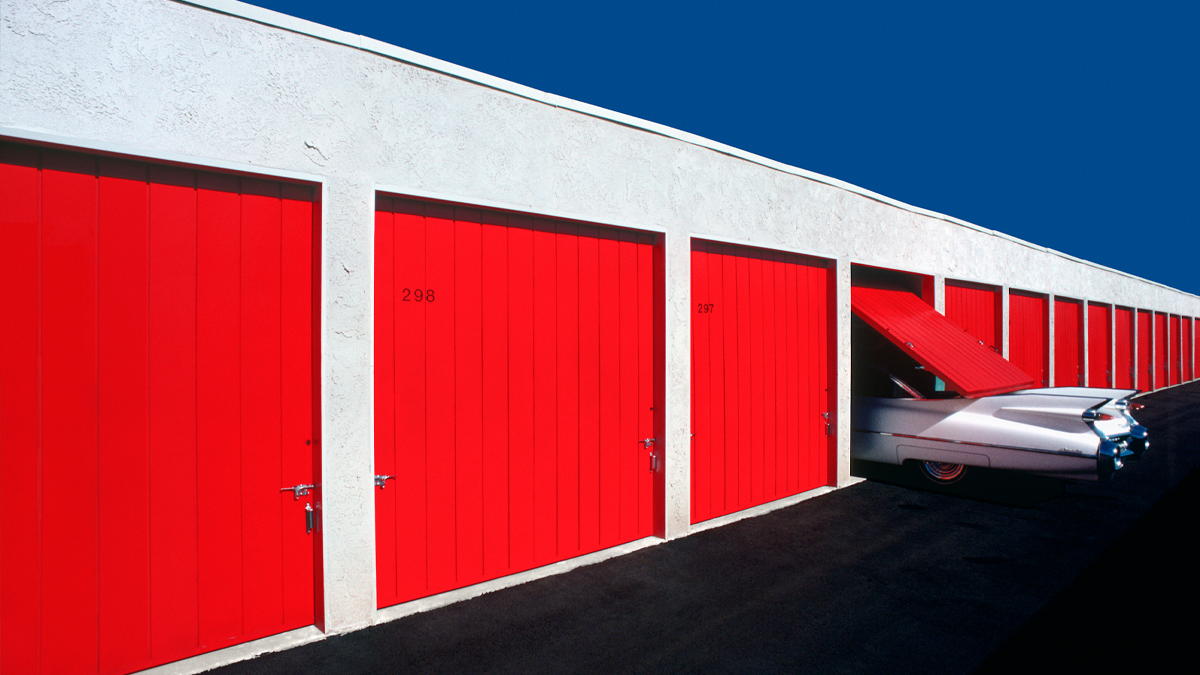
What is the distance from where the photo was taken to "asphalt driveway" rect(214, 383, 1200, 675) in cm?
344

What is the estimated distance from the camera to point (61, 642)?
309 cm

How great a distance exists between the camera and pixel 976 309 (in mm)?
11078

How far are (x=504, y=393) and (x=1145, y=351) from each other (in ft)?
82.6

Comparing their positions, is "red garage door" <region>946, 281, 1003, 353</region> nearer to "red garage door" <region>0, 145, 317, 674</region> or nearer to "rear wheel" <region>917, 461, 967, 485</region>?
"rear wheel" <region>917, 461, 967, 485</region>

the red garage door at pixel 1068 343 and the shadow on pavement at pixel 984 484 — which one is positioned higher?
the red garage door at pixel 1068 343

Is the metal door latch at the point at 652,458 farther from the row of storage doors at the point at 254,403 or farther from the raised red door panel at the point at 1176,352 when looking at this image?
the raised red door panel at the point at 1176,352

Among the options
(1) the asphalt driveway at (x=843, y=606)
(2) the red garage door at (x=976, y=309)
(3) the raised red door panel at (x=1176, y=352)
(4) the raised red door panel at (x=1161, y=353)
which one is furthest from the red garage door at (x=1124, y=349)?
(1) the asphalt driveway at (x=843, y=606)

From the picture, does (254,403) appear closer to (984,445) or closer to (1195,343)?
(984,445)

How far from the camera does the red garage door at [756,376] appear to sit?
241 inches

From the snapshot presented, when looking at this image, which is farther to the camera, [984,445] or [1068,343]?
[1068,343]

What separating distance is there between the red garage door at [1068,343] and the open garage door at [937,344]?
7.18m

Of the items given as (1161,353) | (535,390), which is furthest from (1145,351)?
(535,390)

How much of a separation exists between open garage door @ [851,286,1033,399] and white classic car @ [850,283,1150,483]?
0.06 feet

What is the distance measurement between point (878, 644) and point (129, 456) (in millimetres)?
4494
